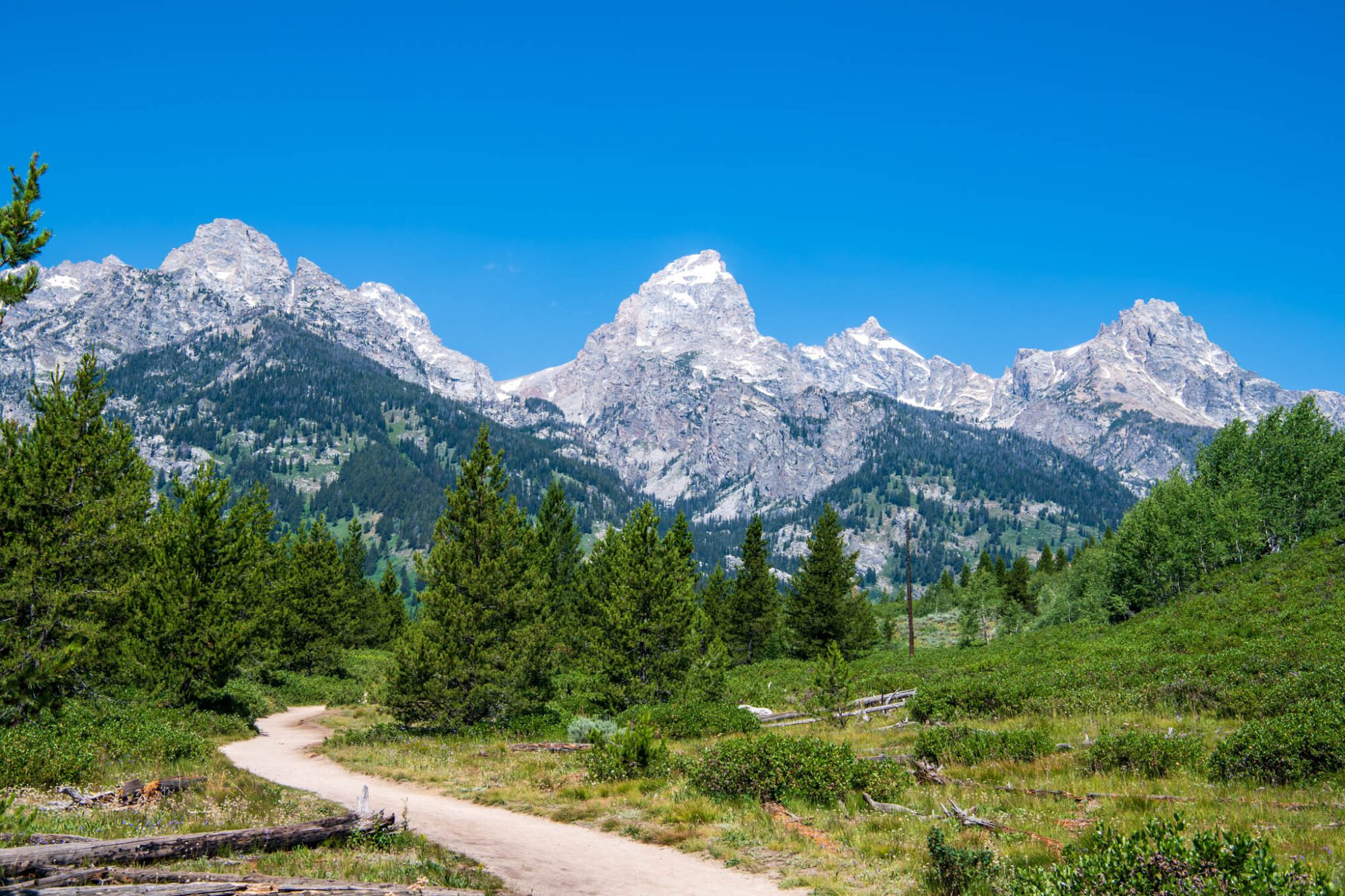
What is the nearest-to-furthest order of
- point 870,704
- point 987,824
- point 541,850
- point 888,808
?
point 987,824 < point 541,850 < point 888,808 < point 870,704

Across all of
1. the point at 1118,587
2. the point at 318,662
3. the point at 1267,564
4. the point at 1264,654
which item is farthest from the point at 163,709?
the point at 1118,587

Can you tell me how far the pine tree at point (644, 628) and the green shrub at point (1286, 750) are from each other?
20.7 m

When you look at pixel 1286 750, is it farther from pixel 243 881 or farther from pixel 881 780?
pixel 243 881

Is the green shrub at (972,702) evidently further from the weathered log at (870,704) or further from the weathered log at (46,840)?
the weathered log at (46,840)

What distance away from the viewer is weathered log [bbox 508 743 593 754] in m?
24.0

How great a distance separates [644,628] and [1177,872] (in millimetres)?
26377

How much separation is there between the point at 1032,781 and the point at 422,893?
13175 mm

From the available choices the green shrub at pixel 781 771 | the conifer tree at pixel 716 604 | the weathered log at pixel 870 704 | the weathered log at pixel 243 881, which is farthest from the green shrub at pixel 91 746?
the conifer tree at pixel 716 604

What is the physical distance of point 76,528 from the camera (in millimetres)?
24281

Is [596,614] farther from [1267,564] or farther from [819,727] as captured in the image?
[1267,564]

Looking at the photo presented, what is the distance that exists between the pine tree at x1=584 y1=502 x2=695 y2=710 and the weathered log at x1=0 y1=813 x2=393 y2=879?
19795mm

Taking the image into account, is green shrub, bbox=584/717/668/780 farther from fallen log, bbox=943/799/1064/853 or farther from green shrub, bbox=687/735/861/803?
fallen log, bbox=943/799/1064/853

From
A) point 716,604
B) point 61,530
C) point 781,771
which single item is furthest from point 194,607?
point 716,604

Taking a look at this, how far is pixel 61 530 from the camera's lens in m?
24.2
